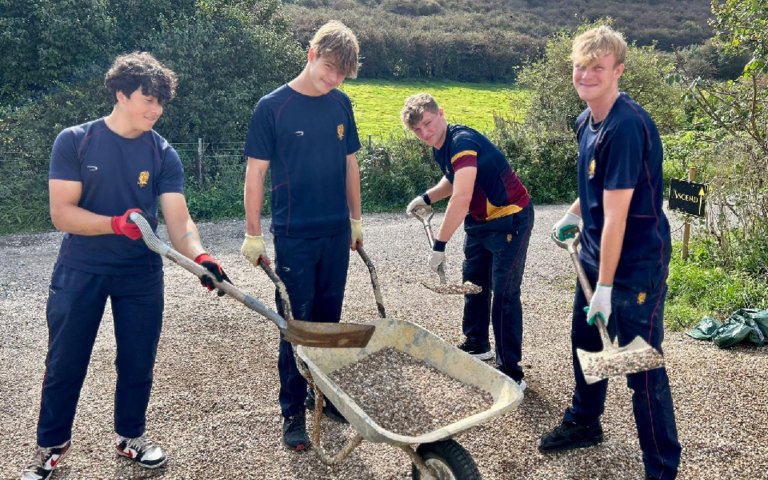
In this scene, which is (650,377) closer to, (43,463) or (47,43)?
(43,463)

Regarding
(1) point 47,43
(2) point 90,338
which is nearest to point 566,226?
(2) point 90,338

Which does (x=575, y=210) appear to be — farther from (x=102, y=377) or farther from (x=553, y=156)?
(x=553, y=156)

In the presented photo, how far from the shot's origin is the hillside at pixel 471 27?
27.5m

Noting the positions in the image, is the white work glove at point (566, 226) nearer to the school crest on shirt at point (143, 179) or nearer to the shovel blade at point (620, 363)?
the shovel blade at point (620, 363)

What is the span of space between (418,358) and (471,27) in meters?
32.1

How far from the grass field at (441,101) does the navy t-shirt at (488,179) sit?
1308cm

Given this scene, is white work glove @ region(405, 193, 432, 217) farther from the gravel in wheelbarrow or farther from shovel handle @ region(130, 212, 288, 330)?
shovel handle @ region(130, 212, 288, 330)

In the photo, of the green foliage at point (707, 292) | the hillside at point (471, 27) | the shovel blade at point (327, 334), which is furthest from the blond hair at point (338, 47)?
the hillside at point (471, 27)

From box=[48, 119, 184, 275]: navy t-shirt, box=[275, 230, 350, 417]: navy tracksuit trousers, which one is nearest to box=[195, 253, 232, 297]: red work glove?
box=[48, 119, 184, 275]: navy t-shirt

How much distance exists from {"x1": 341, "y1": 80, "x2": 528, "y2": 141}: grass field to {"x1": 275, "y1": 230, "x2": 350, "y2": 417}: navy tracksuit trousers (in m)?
13.6

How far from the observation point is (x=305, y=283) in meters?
3.74

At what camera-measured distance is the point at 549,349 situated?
17.1ft

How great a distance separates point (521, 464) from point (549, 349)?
1.72 m

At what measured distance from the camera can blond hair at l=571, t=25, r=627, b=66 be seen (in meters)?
3.07
